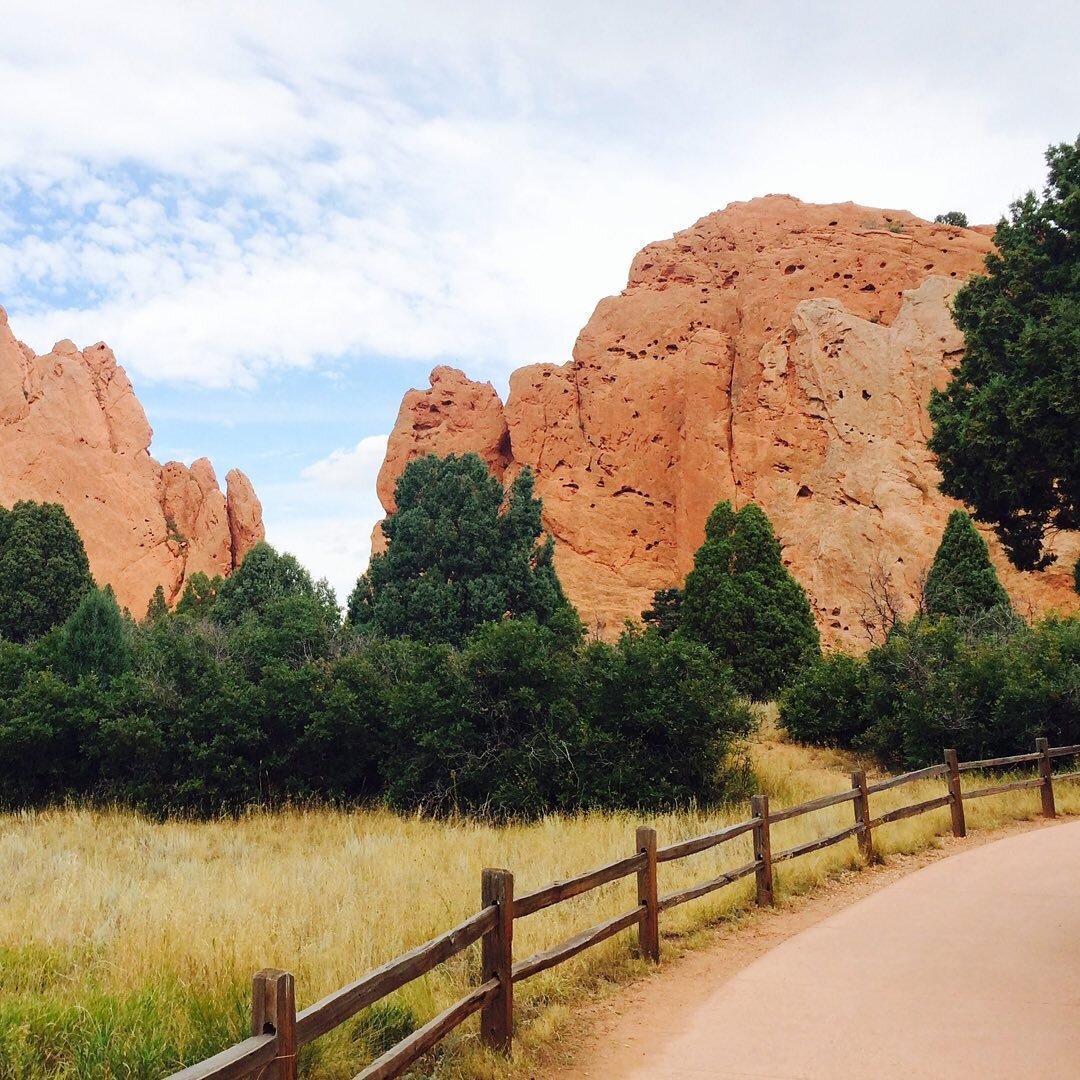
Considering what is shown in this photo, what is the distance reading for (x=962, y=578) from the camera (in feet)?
104

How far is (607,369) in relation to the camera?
56.2 m

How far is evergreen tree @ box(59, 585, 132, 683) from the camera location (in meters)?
28.7

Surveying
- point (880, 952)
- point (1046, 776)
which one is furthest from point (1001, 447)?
point (1046, 776)

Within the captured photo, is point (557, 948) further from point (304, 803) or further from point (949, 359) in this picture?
point (949, 359)

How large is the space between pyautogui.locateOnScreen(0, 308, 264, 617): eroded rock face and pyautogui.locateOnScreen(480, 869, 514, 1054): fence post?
67763 millimetres

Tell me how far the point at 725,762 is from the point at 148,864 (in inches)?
411

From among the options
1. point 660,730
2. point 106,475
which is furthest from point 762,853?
point 106,475

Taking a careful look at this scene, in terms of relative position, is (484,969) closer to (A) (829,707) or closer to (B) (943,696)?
(B) (943,696)

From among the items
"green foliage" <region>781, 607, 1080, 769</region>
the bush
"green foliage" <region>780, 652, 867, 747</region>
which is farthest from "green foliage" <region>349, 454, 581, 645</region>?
the bush

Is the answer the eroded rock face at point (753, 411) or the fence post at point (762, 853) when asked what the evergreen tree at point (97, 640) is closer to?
the fence post at point (762, 853)

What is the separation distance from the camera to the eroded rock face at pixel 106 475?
67250 mm

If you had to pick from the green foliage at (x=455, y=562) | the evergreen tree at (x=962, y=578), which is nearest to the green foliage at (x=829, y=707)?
the evergreen tree at (x=962, y=578)

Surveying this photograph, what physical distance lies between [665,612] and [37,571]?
31001 mm

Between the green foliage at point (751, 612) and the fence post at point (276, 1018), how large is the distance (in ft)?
82.8
